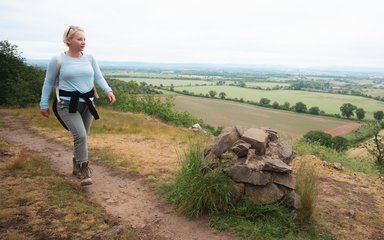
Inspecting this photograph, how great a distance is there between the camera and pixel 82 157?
5102 mm

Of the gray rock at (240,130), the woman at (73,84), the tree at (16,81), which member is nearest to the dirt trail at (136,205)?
the woman at (73,84)

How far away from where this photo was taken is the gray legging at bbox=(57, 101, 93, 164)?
15.4ft

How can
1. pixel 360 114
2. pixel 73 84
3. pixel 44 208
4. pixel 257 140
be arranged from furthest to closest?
pixel 360 114 < pixel 257 140 < pixel 73 84 < pixel 44 208

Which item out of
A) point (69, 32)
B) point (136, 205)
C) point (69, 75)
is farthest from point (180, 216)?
point (69, 32)

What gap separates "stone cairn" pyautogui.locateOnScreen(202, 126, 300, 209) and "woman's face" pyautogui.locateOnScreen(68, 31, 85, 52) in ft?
8.44

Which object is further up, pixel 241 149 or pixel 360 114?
pixel 241 149

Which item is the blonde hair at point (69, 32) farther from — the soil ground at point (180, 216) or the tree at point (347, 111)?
the tree at point (347, 111)

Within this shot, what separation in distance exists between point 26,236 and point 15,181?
1974 mm

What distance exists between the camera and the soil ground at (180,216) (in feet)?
13.5

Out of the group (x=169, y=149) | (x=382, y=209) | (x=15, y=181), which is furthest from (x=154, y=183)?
(x=382, y=209)

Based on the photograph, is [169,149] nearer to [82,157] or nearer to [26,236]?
[82,157]

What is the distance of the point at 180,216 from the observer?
4.42 m

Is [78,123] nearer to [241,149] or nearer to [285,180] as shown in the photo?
[241,149]

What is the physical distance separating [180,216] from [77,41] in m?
3.00
